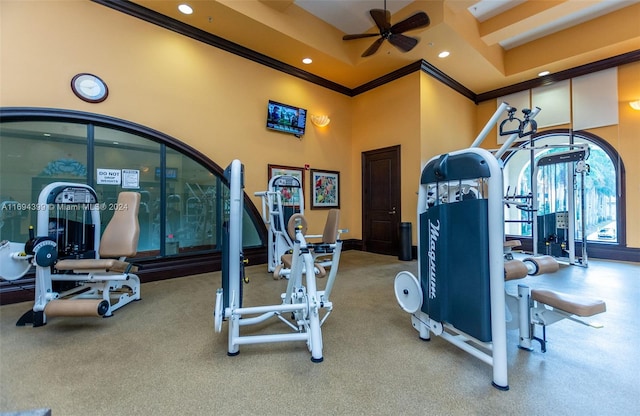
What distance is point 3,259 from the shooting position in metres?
2.52

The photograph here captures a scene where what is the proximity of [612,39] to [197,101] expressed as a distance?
7.44m

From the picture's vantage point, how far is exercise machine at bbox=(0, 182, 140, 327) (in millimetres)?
2498

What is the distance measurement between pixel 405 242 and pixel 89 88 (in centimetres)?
568

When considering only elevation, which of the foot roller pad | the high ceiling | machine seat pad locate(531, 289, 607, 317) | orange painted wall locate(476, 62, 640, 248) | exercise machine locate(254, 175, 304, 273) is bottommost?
the foot roller pad

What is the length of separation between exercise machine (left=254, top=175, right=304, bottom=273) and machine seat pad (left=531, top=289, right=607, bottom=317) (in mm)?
2993

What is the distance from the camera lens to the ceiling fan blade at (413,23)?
3750 mm

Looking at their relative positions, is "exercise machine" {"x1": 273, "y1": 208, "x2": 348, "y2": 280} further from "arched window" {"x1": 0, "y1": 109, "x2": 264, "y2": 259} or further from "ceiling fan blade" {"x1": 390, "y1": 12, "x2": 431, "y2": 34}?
"ceiling fan blade" {"x1": 390, "y1": 12, "x2": 431, "y2": 34}

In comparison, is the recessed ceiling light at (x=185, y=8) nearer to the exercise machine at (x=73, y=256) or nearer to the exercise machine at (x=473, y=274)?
the exercise machine at (x=73, y=256)

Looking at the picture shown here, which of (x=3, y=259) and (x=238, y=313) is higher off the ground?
(x=3, y=259)

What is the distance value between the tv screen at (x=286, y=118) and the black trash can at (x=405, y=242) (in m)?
2.94

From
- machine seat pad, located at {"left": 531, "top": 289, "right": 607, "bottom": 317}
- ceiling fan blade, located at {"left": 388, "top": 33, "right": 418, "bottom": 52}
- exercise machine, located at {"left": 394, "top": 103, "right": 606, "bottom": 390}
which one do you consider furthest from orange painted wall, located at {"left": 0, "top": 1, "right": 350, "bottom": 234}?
machine seat pad, located at {"left": 531, "top": 289, "right": 607, "bottom": 317}

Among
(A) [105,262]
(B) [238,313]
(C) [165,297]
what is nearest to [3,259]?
(A) [105,262]

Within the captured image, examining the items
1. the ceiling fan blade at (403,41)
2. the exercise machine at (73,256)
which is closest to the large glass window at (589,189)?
the ceiling fan blade at (403,41)

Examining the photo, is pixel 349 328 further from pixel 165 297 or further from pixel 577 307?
pixel 165 297
